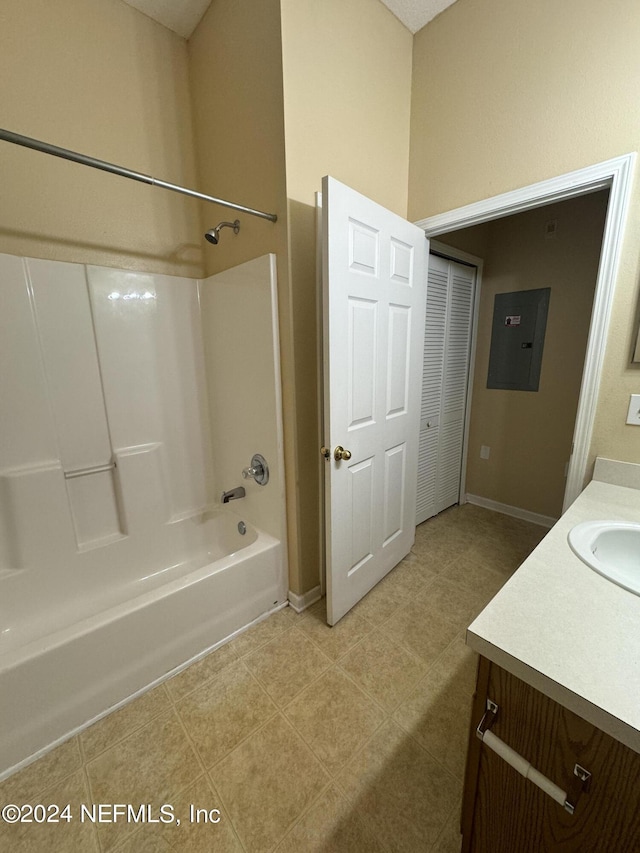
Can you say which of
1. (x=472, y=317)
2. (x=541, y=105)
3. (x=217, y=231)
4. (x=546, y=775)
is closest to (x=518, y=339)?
(x=472, y=317)

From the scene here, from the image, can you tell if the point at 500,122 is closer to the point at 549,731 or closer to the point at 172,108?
the point at 172,108

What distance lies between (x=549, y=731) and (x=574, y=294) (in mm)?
2472

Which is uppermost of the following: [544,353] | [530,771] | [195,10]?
[195,10]

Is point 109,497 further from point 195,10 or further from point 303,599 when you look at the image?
point 195,10

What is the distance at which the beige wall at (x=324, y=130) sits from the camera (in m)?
1.32

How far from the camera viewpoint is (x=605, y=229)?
3.99 feet

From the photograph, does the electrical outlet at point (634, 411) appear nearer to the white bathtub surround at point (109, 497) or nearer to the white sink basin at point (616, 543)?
the white sink basin at point (616, 543)

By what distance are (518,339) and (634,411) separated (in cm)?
138

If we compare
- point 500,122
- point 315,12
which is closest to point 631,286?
point 500,122

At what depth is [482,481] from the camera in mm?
2799

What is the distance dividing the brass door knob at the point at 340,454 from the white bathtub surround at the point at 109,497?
33 centimetres

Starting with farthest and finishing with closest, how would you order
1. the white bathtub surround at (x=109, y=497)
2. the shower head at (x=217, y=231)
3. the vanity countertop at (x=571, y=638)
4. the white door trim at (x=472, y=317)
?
the white door trim at (x=472, y=317), the shower head at (x=217, y=231), the white bathtub surround at (x=109, y=497), the vanity countertop at (x=571, y=638)

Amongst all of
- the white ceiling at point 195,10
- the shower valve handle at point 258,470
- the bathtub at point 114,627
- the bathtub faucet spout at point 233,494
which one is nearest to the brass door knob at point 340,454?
the shower valve handle at point 258,470

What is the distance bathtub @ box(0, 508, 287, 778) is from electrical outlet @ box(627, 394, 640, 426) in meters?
1.55
